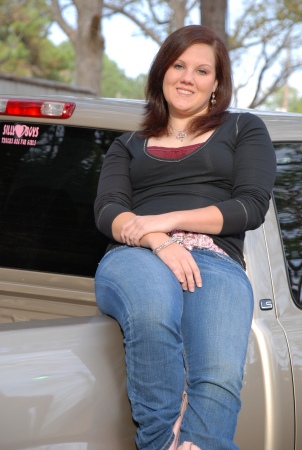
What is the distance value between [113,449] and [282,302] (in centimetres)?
87

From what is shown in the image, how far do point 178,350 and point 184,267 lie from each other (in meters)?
0.31

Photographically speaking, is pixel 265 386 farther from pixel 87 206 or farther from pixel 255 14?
pixel 255 14

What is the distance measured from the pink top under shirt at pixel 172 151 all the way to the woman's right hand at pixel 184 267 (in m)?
0.46

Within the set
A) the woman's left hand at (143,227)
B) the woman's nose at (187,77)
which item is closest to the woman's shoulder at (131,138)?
the woman's nose at (187,77)

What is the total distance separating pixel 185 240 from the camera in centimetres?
283

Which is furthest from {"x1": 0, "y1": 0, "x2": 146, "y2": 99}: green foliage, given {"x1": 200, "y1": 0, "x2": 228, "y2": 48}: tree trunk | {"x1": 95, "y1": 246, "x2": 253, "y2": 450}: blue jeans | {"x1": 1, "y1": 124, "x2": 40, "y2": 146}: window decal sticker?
{"x1": 95, "y1": 246, "x2": 253, "y2": 450}: blue jeans

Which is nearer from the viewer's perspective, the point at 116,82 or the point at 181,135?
the point at 181,135

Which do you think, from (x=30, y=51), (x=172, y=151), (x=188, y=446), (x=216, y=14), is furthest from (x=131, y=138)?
(x=30, y=51)

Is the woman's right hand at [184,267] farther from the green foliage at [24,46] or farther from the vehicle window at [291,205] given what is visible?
the green foliage at [24,46]

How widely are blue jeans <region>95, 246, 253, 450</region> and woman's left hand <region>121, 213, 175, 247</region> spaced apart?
0.14 meters

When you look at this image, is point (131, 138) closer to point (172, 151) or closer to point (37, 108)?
point (172, 151)

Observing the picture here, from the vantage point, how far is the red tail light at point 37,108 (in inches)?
128

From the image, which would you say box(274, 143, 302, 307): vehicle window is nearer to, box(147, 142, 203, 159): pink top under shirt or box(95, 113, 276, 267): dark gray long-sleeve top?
box(95, 113, 276, 267): dark gray long-sleeve top

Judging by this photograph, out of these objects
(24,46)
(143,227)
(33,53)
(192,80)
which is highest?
(192,80)
